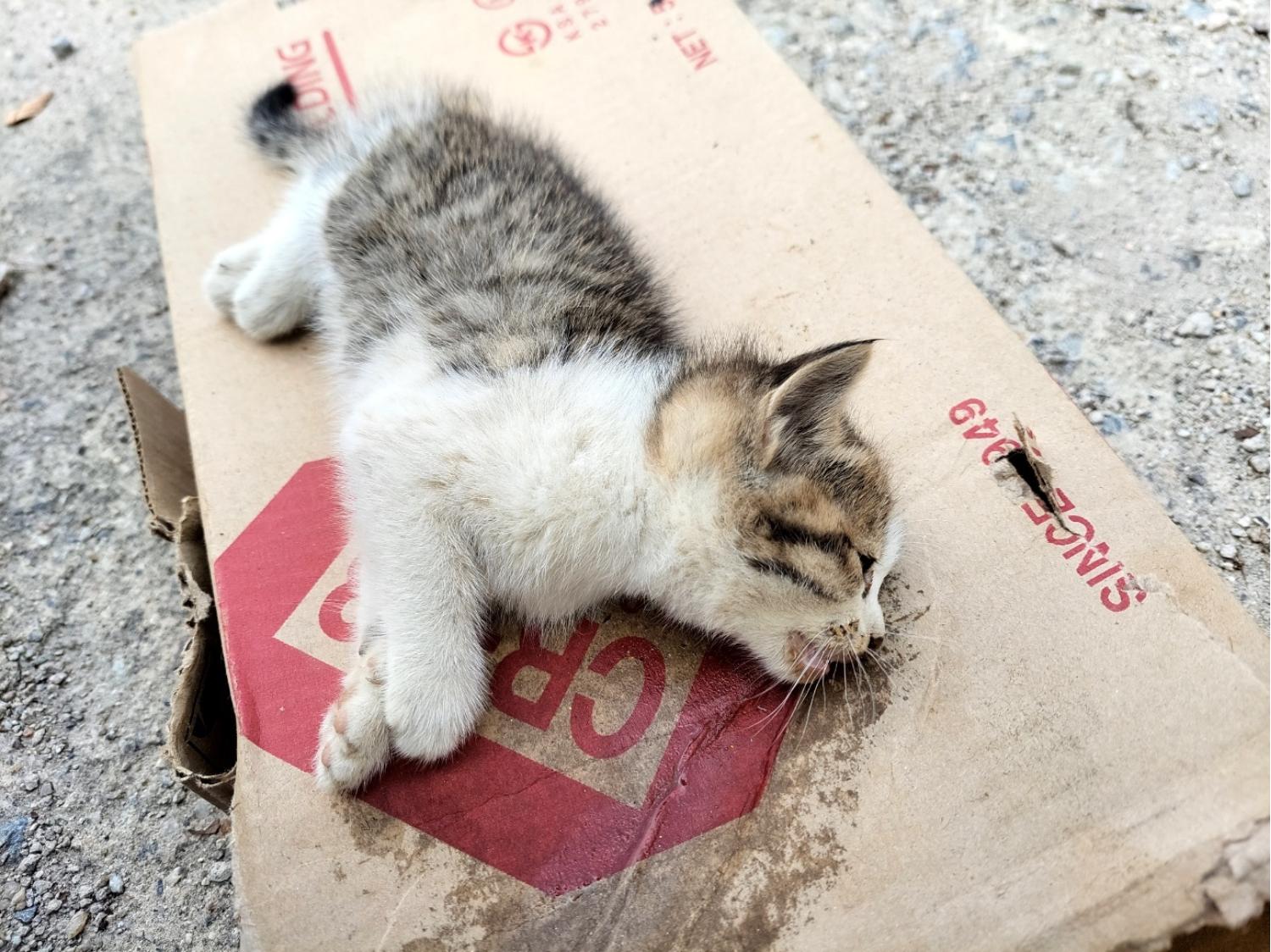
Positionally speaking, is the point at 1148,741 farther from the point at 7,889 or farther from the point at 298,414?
the point at 7,889

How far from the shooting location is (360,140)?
233cm

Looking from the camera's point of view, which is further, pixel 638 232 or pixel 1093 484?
pixel 638 232

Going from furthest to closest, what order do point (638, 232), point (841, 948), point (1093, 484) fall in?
point (638, 232), point (1093, 484), point (841, 948)

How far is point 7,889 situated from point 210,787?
2.12 ft

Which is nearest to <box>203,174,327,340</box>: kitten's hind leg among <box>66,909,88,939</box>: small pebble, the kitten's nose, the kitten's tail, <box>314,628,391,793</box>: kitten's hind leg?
the kitten's tail

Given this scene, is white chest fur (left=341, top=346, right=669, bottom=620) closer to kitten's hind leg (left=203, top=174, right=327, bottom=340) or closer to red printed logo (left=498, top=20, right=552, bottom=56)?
kitten's hind leg (left=203, top=174, right=327, bottom=340)

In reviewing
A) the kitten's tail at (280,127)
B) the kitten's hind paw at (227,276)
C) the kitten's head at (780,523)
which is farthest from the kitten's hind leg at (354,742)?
the kitten's tail at (280,127)

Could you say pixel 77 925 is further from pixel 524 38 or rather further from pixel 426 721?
pixel 524 38

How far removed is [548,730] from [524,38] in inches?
76.6

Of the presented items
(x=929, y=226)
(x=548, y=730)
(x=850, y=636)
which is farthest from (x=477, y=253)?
(x=929, y=226)

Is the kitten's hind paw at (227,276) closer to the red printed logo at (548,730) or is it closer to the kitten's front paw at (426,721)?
the red printed logo at (548,730)

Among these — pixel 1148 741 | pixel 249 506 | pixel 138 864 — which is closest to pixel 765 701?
pixel 1148 741

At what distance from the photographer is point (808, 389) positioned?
60.2 inches

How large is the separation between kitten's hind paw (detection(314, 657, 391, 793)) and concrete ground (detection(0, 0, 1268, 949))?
1.85ft
